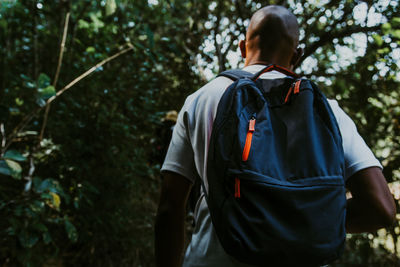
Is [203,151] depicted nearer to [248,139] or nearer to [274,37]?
[248,139]

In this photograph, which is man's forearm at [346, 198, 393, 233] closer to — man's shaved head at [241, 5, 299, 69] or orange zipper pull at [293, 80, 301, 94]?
orange zipper pull at [293, 80, 301, 94]

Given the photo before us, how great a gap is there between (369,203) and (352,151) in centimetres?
16

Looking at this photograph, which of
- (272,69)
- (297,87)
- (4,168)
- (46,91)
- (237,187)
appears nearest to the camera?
(237,187)

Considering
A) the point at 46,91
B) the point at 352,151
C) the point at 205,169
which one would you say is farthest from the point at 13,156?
the point at 352,151

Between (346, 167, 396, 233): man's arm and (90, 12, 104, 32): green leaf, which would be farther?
(90, 12, 104, 32): green leaf

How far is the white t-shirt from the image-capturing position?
37.5 inches

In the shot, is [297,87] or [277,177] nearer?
[277,177]

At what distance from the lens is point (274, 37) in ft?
3.83

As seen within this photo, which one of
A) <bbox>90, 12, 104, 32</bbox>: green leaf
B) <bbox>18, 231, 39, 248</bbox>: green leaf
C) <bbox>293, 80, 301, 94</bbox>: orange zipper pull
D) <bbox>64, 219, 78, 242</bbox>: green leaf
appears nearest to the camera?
<bbox>293, 80, 301, 94</bbox>: orange zipper pull

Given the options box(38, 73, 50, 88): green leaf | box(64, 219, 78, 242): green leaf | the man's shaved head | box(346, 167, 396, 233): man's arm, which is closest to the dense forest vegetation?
box(64, 219, 78, 242): green leaf

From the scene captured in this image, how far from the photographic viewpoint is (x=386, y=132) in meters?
3.33

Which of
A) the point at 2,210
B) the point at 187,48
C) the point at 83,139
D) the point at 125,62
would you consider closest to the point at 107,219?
Answer: the point at 83,139

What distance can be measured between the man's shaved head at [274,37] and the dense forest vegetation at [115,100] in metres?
1.46

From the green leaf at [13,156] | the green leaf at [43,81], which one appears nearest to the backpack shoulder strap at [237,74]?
the green leaf at [13,156]
